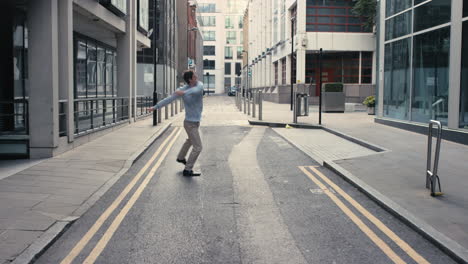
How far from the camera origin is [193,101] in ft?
31.7

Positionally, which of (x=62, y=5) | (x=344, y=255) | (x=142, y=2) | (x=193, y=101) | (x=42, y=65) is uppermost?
(x=142, y=2)

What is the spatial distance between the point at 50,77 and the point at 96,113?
4.33 meters

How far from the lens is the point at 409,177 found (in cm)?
917

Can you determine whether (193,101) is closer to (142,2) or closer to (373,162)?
(373,162)

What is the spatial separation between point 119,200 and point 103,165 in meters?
3.22

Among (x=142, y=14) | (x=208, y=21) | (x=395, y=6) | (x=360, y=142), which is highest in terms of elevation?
(x=208, y=21)

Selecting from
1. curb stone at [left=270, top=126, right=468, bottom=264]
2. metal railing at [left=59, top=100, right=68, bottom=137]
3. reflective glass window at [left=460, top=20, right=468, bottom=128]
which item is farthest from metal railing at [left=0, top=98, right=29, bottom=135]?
reflective glass window at [left=460, top=20, right=468, bottom=128]

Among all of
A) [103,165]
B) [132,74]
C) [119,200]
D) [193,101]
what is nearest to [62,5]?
[103,165]

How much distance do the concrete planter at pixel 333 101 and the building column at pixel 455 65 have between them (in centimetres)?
1592

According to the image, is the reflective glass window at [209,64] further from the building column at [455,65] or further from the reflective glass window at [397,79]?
the building column at [455,65]

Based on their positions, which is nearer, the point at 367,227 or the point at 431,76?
the point at 367,227

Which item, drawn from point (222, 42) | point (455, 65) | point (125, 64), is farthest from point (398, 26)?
point (222, 42)

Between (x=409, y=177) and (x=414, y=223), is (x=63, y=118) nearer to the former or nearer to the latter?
(x=409, y=177)

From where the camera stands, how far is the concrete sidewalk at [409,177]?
604 centimetres
